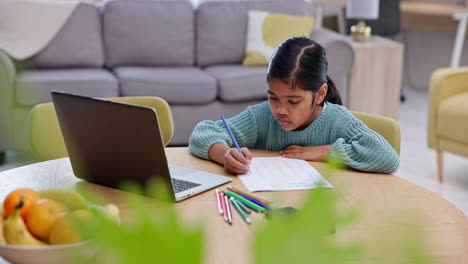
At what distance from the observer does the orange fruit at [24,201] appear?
831mm

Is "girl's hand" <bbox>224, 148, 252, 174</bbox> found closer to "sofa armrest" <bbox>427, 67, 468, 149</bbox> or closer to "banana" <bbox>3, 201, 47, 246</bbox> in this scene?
"banana" <bbox>3, 201, 47, 246</bbox>

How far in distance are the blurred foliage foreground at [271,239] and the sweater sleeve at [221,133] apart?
3.86 feet

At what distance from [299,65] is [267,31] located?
234cm

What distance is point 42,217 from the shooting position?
2.66 ft

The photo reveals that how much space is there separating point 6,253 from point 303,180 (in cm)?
65

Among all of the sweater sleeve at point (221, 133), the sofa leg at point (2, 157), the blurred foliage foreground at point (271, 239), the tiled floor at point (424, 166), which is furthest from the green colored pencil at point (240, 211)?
the sofa leg at point (2, 157)

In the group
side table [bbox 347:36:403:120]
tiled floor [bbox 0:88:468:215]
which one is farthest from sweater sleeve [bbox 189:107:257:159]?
side table [bbox 347:36:403:120]

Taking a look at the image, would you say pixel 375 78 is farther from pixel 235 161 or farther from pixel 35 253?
pixel 35 253

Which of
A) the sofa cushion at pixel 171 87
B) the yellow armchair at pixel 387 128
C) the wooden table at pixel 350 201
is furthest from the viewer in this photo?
the sofa cushion at pixel 171 87

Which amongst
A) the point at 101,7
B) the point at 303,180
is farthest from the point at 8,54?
the point at 303,180

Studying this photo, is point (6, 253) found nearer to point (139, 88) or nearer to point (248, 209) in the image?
point (248, 209)

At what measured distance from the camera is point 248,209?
1145mm

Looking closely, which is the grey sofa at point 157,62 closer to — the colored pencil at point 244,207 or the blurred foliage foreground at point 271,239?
the colored pencil at point 244,207

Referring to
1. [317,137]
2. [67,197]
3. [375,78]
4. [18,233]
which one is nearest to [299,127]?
[317,137]
